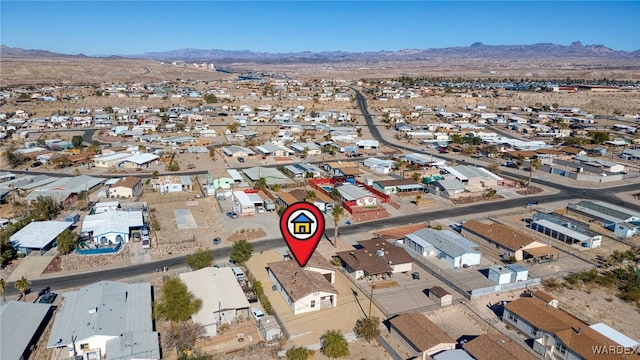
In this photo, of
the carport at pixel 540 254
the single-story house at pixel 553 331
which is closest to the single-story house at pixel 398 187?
the carport at pixel 540 254

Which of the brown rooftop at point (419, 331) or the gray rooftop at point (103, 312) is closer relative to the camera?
the brown rooftop at point (419, 331)

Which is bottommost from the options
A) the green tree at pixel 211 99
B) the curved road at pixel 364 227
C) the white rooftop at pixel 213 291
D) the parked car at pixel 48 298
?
the curved road at pixel 364 227

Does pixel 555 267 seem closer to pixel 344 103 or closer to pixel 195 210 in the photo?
pixel 195 210

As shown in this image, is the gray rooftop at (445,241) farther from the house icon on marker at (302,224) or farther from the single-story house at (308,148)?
the single-story house at (308,148)

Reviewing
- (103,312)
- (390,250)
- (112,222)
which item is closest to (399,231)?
(390,250)

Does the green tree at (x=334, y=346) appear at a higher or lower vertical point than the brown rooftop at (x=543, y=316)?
lower

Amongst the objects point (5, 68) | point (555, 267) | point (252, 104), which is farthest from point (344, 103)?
point (5, 68)

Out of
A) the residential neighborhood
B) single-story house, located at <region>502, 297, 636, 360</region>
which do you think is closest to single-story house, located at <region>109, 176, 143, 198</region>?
the residential neighborhood
